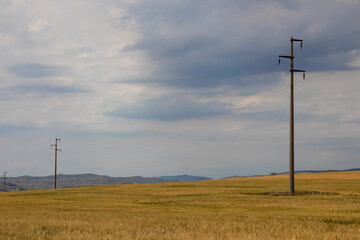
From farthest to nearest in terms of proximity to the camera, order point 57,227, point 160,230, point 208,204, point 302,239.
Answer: point 208,204 < point 57,227 < point 160,230 < point 302,239

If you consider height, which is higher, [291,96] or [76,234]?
[291,96]

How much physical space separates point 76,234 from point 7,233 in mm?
2331

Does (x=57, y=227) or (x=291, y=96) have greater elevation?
(x=291, y=96)

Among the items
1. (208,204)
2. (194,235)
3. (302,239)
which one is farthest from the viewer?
(208,204)

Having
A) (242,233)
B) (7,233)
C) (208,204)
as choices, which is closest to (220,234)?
(242,233)

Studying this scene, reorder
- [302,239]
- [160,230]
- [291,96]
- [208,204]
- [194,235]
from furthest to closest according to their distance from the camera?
[291,96]
[208,204]
[160,230]
[194,235]
[302,239]

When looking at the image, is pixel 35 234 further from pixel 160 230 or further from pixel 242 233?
pixel 242 233

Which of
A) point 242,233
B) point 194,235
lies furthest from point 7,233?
point 242,233

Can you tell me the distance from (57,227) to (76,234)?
7.94 feet

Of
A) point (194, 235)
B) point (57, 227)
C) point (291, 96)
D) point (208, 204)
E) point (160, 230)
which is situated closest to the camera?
point (194, 235)

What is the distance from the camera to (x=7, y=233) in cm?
1535

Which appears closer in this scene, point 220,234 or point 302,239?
point 302,239

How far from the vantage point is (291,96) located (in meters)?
47.8

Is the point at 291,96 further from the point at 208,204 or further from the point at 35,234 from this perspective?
the point at 35,234
